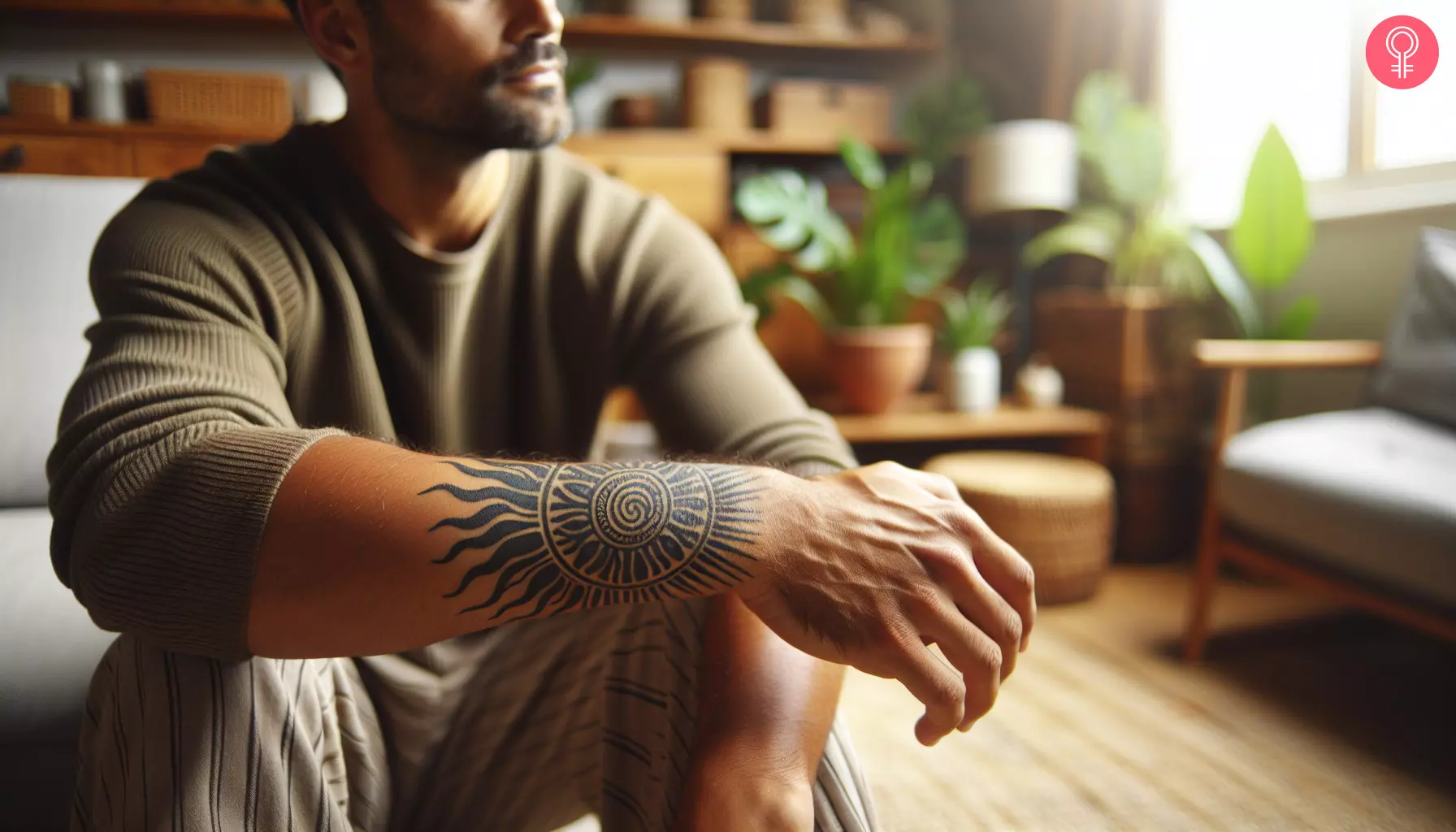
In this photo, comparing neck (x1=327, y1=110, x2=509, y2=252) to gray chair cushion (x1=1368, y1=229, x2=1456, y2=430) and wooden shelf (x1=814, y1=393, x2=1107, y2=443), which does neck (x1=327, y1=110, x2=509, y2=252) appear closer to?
wooden shelf (x1=814, y1=393, x2=1107, y2=443)

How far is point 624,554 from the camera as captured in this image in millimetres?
600

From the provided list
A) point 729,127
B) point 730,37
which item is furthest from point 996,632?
point 730,37

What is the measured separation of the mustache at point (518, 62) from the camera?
0.88 metres

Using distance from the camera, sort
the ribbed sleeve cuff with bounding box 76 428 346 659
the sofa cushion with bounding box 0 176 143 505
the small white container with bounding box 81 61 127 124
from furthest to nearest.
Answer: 1. the small white container with bounding box 81 61 127 124
2. the sofa cushion with bounding box 0 176 143 505
3. the ribbed sleeve cuff with bounding box 76 428 346 659

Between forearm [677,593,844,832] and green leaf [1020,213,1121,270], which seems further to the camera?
green leaf [1020,213,1121,270]

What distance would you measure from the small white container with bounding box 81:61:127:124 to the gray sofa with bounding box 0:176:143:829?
1.63 m

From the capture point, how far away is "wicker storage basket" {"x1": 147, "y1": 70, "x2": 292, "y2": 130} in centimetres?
262

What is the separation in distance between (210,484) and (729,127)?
9.01 feet

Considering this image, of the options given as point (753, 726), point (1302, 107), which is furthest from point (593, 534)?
point (1302, 107)

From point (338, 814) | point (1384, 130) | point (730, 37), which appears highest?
point (730, 37)

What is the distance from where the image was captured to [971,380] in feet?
8.13

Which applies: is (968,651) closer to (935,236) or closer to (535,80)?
(535,80)

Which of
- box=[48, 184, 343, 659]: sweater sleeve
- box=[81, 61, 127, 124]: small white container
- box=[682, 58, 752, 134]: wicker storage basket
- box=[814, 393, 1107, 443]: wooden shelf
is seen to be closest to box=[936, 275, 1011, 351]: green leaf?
box=[814, 393, 1107, 443]: wooden shelf

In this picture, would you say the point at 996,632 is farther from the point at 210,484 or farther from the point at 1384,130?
the point at 1384,130
